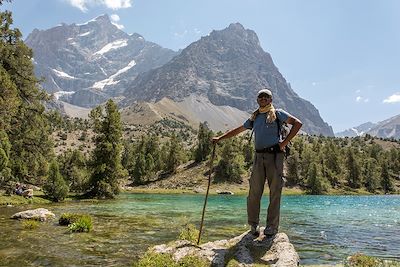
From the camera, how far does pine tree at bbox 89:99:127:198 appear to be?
6969cm

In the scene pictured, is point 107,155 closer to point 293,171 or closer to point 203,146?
point 203,146

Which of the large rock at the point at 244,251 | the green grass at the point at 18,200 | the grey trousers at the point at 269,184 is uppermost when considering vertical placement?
the grey trousers at the point at 269,184

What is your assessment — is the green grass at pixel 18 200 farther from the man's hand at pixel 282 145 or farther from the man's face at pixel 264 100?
the man's hand at pixel 282 145

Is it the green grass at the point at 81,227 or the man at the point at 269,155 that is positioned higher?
the man at the point at 269,155

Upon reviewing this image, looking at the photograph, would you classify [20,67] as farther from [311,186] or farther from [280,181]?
[311,186]

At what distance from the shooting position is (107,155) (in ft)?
232

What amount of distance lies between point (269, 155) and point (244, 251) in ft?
9.62

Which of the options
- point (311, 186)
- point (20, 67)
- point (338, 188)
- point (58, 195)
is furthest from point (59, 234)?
point (338, 188)

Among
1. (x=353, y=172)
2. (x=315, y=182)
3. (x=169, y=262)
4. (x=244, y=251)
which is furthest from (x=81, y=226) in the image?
(x=353, y=172)

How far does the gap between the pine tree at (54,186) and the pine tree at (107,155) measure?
13754 mm

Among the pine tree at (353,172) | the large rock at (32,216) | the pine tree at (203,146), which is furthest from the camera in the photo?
the pine tree at (353,172)

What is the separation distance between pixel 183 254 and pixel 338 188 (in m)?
168

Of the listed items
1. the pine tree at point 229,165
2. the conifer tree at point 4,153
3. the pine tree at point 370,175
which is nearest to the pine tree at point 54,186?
the conifer tree at point 4,153

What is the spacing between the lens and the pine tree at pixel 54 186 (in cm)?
5356
